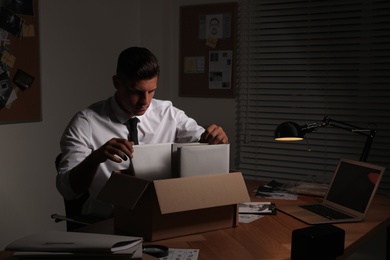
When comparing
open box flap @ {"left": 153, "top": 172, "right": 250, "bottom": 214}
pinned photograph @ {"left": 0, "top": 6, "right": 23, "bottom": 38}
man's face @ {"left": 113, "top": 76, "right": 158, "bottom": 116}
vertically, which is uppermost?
pinned photograph @ {"left": 0, "top": 6, "right": 23, "bottom": 38}

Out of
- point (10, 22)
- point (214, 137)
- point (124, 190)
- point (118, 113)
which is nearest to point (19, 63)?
point (10, 22)

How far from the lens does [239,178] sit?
6.03 ft

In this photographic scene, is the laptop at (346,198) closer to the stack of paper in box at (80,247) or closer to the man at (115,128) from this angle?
the man at (115,128)

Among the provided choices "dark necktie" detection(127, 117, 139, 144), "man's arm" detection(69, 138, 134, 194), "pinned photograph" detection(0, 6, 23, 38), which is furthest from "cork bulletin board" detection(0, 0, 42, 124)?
"man's arm" detection(69, 138, 134, 194)

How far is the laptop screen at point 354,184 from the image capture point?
7.00 feet

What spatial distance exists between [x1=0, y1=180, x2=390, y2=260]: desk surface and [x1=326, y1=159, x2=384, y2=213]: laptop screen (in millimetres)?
91

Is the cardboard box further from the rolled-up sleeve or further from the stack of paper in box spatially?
the rolled-up sleeve

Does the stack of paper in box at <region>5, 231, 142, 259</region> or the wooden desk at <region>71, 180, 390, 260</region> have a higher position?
the stack of paper in box at <region>5, 231, 142, 259</region>

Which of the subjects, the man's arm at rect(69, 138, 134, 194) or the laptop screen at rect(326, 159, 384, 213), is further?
the laptop screen at rect(326, 159, 384, 213)

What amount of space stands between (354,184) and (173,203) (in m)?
1.01

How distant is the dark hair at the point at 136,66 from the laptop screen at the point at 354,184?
1000 mm

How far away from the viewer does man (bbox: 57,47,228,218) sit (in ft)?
6.82

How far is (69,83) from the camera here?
342cm

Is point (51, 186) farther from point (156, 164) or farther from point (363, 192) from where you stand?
point (363, 192)
